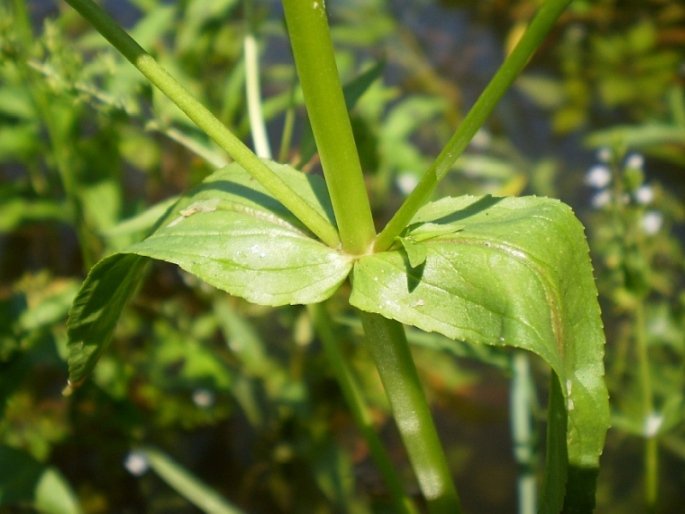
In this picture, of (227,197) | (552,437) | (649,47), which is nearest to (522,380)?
(552,437)

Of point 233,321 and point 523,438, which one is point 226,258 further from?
point 233,321

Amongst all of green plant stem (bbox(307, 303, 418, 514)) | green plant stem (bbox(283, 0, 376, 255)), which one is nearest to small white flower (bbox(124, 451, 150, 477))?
green plant stem (bbox(307, 303, 418, 514))

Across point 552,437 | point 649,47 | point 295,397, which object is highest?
point 649,47

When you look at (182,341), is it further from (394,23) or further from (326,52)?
(394,23)

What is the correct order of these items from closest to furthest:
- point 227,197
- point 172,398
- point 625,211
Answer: point 227,197 < point 625,211 < point 172,398

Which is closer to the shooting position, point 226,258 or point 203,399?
point 226,258

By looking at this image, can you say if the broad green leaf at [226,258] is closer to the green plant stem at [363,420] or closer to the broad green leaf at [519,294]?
the broad green leaf at [519,294]

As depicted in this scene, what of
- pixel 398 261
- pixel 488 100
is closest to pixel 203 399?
pixel 398 261
